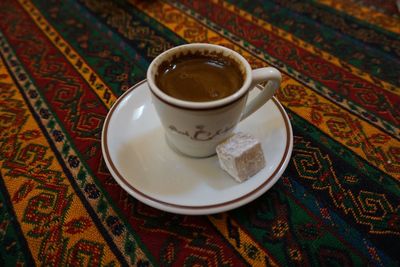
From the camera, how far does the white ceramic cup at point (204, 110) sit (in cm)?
50

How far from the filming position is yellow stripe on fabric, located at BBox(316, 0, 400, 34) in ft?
3.59

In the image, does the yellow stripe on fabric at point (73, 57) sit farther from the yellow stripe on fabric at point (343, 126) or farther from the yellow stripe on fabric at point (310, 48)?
the yellow stripe on fabric at point (310, 48)

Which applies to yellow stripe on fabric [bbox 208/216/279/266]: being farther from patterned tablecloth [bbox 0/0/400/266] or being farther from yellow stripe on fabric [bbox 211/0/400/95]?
yellow stripe on fabric [bbox 211/0/400/95]

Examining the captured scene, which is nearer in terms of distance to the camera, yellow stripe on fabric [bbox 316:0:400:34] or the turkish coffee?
the turkish coffee

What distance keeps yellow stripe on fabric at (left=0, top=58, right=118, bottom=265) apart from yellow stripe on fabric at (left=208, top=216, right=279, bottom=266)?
0.20 m

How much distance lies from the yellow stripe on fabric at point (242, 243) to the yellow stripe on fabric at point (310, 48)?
0.65 metres

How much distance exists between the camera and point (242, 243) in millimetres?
534

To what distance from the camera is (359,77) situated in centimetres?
90

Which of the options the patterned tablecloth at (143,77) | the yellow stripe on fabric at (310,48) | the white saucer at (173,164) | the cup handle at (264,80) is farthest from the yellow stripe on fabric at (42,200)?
the yellow stripe on fabric at (310,48)

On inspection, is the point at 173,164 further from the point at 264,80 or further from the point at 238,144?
the point at 264,80

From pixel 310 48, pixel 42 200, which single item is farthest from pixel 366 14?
pixel 42 200

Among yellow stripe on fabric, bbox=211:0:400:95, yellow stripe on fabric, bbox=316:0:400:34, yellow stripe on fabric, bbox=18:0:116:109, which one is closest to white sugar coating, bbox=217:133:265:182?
yellow stripe on fabric, bbox=18:0:116:109

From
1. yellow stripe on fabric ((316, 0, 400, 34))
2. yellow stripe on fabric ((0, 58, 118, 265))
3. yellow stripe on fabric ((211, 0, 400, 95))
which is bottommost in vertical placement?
yellow stripe on fabric ((0, 58, 118, 265))

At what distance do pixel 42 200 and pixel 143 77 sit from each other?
459 millimetres
